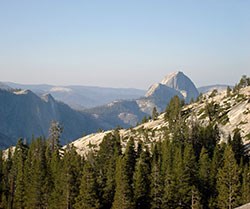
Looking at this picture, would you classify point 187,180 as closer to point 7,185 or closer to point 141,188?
point 141,188

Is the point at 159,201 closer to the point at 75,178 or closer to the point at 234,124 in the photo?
the point at 75,178

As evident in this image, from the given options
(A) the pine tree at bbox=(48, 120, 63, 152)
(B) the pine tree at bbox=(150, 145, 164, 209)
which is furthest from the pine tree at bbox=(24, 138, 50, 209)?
(A) the pine tree at bbox=(48, 120, 63, 152)

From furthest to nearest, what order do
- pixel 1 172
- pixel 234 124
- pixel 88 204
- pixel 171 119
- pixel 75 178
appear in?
pixel 171 119 < pixel 234 124 < pixel 1 172 < pixel 75 178 < pixel 88 204

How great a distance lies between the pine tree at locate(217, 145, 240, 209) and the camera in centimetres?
7956

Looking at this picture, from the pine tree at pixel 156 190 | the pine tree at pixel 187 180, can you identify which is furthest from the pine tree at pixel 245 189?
the pine tree at pixel 156 190

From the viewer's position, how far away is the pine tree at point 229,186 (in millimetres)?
79562

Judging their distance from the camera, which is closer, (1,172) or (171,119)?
(1,172)

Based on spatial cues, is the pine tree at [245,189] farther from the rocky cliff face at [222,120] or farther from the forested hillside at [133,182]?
the rocky cliff face at [222,120]

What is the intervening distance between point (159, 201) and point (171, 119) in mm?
90367

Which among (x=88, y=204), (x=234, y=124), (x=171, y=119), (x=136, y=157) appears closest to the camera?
(x=88, y=204)

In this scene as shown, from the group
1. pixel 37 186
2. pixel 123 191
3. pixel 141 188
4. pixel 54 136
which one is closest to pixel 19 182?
pixel 37 186

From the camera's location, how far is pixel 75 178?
89.7m

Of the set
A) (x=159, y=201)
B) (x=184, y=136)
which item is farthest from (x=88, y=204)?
(x=184, y=136)

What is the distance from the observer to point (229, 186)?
80.9 meters
